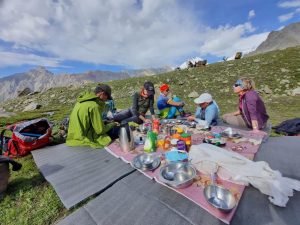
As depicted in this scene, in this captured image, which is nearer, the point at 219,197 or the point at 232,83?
the point at 219,197

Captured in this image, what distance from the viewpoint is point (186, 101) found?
1415 cm

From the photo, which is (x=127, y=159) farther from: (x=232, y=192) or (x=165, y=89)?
(x=165, y=89)

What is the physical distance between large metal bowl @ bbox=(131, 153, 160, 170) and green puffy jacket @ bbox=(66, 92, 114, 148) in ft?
4.40

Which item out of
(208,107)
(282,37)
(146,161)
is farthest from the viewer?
(282,37)

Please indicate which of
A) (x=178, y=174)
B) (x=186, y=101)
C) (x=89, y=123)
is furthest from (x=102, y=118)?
(x=186, y=101)

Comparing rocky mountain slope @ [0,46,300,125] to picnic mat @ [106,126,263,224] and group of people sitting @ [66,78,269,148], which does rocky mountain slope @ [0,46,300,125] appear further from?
picnic mat @ [106,126,263,224]

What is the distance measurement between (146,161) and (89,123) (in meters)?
1.99

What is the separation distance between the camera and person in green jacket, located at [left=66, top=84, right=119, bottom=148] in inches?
186

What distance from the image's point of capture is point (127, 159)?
3.91m

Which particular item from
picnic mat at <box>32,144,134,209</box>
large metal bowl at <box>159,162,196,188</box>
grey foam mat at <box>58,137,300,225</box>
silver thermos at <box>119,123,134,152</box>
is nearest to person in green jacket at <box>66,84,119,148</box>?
picnic mat at <box>32,144,134,209</box>

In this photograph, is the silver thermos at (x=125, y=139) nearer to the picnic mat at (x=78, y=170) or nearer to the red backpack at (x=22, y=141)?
the picnic mat at (x=78, y=170)

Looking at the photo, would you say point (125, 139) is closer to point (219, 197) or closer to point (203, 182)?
point (203, 182)

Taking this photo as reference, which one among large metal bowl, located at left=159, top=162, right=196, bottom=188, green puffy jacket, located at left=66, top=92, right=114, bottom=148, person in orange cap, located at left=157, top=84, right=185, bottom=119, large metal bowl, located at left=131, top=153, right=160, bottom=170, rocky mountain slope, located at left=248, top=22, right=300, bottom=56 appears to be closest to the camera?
large metal bowl, located at left=159, top=162, right=196, bottom=188

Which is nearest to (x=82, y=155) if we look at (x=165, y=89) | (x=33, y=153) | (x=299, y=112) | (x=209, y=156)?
(x=33, y=153)
